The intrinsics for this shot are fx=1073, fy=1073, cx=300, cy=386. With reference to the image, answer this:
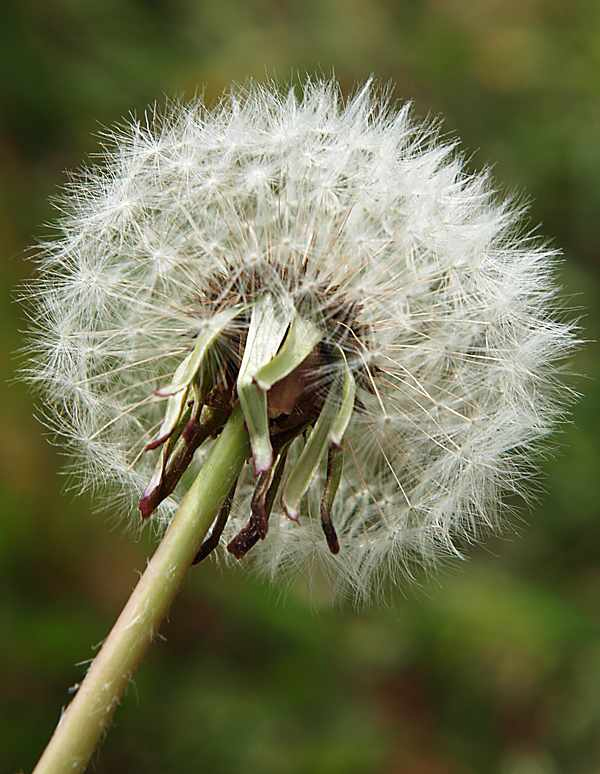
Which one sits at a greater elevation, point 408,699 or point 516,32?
point 516,32

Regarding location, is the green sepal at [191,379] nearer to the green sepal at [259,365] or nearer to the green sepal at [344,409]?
the green sepal at [259,365]

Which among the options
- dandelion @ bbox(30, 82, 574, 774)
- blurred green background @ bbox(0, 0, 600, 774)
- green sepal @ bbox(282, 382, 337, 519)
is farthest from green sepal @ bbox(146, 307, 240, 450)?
blurred green background @ bbox(0, 0, 600, 774)

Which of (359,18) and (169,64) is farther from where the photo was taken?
(359,18)

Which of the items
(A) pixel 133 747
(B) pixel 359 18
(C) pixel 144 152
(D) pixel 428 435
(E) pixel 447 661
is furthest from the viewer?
(B) pixel 359 18

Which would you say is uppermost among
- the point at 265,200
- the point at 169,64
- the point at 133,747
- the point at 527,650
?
the point at 169,64

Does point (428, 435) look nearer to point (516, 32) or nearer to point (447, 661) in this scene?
point (447, 661)

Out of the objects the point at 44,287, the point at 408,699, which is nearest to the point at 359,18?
the point at 408,699

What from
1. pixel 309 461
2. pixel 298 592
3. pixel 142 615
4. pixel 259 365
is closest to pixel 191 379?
pixel 259 365
